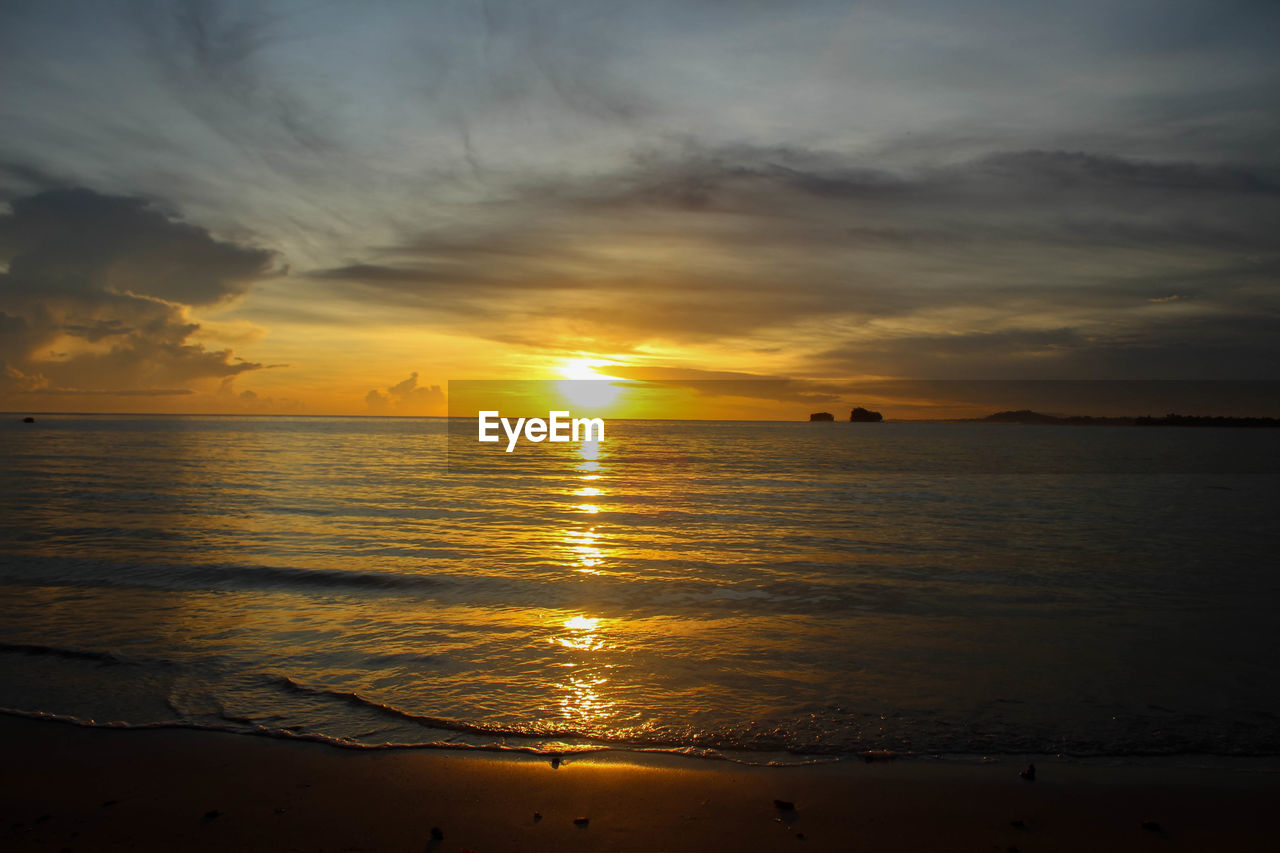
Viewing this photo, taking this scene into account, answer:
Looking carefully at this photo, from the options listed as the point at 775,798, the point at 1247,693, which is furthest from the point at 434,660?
A: the point at 1247,693

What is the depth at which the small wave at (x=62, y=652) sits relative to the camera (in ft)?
32.4

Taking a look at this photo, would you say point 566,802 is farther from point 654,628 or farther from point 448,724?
point 654,628

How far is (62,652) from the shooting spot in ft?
33.1

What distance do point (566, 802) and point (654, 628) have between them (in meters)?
5.74

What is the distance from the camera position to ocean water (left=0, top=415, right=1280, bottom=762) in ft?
26.2

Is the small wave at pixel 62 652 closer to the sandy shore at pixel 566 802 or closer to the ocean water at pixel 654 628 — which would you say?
the ocean water at pixel 654 628

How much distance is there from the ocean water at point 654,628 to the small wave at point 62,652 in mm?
54

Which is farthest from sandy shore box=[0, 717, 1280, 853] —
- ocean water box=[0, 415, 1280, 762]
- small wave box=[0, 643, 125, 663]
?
small wave box=[0, 643, 125, 663]

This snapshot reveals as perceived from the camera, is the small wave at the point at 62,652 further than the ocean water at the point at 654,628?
Yes

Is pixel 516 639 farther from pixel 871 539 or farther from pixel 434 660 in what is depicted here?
pixel 871 539

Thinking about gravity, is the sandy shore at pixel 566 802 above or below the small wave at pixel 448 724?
below

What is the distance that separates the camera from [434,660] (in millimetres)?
10008

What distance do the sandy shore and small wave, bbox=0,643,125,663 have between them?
265 centimetres

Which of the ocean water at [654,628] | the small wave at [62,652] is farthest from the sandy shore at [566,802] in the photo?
the small wave at [62,652]
